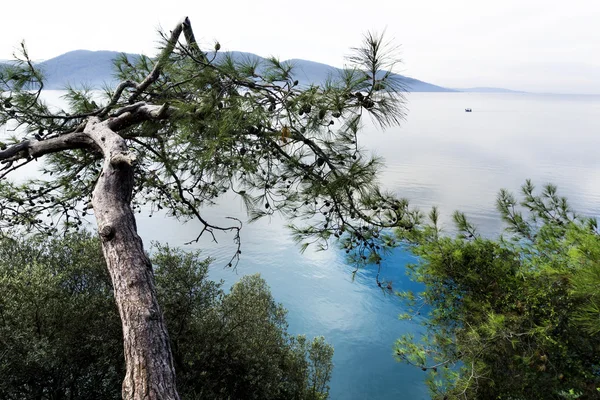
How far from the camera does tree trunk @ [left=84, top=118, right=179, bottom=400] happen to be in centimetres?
130

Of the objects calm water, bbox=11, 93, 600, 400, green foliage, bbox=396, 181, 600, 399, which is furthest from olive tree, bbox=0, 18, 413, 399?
calm water, bbox=11, 93, 600, 400

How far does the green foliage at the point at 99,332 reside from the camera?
14.2 feet

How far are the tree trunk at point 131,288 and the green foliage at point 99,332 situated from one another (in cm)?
358

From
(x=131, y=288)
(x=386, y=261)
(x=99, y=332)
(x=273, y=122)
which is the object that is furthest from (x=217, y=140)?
(x=386, y=261)

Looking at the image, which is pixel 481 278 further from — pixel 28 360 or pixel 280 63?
pixel 28 360

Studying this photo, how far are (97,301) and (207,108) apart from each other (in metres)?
4.59

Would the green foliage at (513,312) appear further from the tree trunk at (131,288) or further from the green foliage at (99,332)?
the green foliage at (99,332)

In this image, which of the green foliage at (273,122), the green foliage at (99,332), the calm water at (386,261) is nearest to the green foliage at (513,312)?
the green foliage at (273,122)

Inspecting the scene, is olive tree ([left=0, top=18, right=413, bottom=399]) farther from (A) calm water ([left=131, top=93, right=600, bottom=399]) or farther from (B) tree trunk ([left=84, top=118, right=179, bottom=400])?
(A) calm water ([left=131, top=93, right=600, bottom=399])

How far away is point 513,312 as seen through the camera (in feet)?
14.6

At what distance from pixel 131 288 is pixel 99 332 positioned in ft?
14.6

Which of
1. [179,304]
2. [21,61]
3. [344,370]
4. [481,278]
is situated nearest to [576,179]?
[344,370]

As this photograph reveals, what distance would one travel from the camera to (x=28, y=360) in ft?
13.2

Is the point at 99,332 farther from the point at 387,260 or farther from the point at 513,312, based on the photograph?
the point at 387,260
